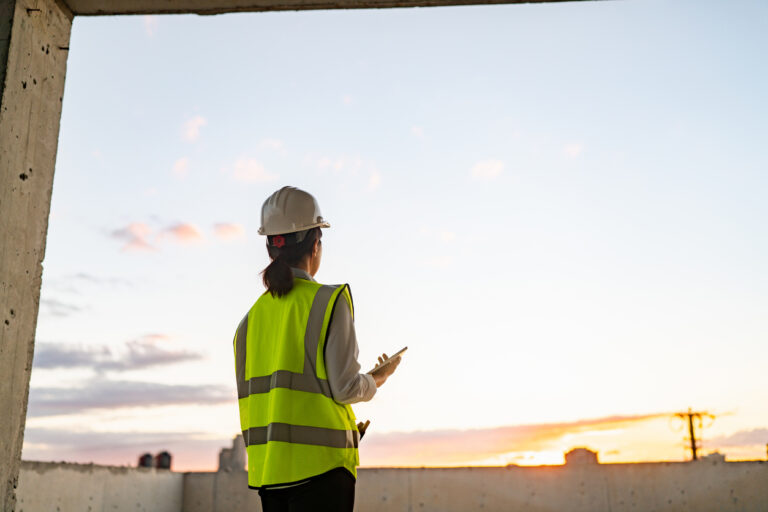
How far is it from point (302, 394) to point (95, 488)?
5.31 metres

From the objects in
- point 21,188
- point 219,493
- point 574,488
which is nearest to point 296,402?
point 21,188

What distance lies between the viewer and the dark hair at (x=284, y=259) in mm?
1883

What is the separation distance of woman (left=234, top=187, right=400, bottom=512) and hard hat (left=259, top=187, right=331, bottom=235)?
0.32 ft

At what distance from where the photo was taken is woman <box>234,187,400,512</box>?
1.75 m

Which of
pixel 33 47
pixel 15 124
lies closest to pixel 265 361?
pixel 15 124

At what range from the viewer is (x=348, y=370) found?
178 centimetres

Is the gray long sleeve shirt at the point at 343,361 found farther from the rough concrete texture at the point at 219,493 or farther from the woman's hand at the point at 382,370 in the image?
the rough concrete texture at the point at 219,493

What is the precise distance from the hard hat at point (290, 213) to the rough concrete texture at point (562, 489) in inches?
241

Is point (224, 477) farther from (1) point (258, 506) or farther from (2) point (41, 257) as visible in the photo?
(2) point (41, 257)

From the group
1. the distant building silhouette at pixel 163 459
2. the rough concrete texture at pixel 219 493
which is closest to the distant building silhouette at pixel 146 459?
the distant building silhouette at pixel 163 459

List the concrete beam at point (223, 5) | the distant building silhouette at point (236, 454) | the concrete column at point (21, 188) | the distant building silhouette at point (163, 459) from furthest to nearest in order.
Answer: the distant building silhouette at point (163, 459) < the distant building silhouette at point (236, 454) < the concrete beam at point (223, 5) < the concrete column at point (21, 188)

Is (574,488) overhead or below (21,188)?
below

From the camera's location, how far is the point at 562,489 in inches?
294

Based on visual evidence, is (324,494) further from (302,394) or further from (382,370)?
(382,370)
